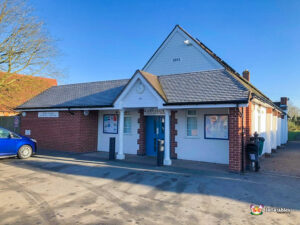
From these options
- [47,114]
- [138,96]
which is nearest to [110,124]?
[138,96]

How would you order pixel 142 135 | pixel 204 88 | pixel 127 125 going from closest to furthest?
pixel 204 88
pixel 142 135
pixel 127 125

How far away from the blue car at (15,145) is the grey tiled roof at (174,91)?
10.9ft

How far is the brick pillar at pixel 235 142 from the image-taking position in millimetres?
8391

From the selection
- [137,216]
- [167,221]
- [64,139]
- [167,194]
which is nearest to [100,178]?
[167,194]

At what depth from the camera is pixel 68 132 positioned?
13562mm

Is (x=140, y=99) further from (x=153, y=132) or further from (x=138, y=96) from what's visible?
(x=153, y=132)

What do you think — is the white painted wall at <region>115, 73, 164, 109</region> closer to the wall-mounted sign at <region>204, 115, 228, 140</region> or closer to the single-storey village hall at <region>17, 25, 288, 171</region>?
the single-storey village hall at <region>17, 25, 288, 171</region>

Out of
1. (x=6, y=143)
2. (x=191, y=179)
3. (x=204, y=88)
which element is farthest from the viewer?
(x=6, y=143)

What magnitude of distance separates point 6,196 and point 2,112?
19572mm

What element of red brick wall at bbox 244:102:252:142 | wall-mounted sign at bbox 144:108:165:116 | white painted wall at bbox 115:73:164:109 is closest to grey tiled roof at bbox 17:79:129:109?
white painted wall at bbox 115:73:164:109

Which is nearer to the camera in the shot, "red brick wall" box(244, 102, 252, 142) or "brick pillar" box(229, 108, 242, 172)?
"brick pillar" box(229, 108, 242, 172)

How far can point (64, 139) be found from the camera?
13703 millimetres

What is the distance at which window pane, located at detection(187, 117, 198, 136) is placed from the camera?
10650 mm

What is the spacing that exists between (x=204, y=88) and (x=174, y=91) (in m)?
1.43
